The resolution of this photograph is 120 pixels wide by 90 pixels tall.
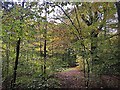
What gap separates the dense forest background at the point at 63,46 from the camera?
2.42 metres

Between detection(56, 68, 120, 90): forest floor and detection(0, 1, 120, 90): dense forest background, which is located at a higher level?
detection(0, 1, 120, 90): dense forest background

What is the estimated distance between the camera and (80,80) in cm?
246

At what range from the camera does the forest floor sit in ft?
7.97

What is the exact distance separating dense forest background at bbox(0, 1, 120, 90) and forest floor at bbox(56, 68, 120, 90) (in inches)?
0.5

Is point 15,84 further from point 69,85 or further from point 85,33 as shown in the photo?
point 85,33

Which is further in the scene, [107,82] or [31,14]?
[107,82]

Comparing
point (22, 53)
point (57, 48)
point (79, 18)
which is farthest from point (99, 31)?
point (22, 53)

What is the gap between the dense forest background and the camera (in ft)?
7.93

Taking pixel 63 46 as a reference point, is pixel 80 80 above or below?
below

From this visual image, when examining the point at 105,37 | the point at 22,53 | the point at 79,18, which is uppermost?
the point at 79,18

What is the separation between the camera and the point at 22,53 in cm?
243

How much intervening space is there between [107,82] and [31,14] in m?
1.13

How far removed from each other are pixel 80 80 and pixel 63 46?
1.39 ft

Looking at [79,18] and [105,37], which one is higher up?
[79,18]
